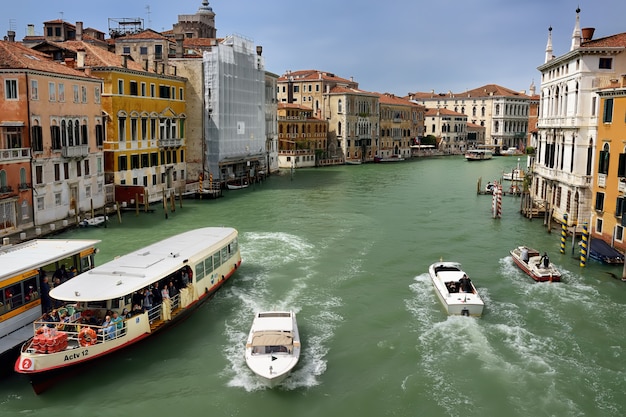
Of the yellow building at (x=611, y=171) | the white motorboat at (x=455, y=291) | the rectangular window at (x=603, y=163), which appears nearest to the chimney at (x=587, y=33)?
the yellow building at (x=611, y=171)

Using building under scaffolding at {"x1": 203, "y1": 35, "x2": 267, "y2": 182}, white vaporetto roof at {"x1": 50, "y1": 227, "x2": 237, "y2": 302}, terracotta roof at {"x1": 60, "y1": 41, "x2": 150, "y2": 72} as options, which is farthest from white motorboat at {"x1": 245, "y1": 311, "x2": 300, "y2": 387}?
building under scaffolding at {"x1": 203, "y1": 35, "x2": 267, "y2": 182}

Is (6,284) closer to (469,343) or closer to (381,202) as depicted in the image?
(469,343)

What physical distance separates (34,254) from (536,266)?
15686mm

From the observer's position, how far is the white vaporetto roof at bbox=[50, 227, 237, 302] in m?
13.7

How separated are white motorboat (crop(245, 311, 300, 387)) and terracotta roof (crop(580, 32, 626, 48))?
20.3 m

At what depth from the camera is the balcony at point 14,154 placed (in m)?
24.5

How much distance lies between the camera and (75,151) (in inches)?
1153

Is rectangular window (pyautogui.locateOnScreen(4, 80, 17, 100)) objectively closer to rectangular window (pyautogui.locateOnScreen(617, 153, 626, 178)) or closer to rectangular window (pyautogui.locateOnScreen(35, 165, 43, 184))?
rectangular window (pyautogui.locateOnScreen(35, 165, 43, 184))

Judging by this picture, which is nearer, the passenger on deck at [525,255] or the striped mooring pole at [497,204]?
the passenger on deck at [525,255]

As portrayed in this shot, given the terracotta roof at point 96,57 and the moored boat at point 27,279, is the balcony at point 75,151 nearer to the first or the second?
the terracotta roof at point 96,57

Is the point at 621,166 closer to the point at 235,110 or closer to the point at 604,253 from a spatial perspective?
the point at 604,253

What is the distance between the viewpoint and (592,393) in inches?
496

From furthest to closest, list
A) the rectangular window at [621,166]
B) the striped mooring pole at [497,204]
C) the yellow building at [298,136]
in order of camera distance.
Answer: the yellow building at [298,136], the striped mooring pole at [497,204], the rectangular window at [621,166]

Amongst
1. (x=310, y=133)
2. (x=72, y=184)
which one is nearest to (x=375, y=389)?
(x=72, y=184)
